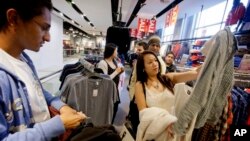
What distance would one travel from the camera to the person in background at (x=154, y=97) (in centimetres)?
135

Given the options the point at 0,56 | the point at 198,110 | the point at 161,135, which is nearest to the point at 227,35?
the point at 198,110

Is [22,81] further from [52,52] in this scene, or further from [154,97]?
[52,52]

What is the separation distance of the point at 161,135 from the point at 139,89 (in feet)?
1.98

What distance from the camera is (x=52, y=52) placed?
11453 mm

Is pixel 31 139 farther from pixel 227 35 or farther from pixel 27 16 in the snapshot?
pixel 227 35

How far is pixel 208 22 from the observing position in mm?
7445

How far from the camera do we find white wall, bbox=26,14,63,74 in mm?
9538

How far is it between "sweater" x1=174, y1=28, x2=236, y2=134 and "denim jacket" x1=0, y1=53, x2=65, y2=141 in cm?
71

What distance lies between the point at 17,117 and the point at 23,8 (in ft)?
1.46

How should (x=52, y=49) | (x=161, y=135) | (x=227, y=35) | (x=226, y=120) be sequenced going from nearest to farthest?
(x=227, y=35), (x=226, y=120), (x=161, y=135), (x=52, y=49)

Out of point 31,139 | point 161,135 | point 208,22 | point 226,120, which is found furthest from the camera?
point 208,22

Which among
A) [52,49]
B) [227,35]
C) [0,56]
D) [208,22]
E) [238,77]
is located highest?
[208,22]

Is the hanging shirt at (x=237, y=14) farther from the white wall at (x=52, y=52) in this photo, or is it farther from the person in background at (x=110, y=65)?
the white wall at (x=52, y=52)

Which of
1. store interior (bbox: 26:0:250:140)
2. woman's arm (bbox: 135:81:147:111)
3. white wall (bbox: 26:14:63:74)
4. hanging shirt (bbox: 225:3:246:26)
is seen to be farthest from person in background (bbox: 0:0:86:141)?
white wall (bbox: 26:14:63:74)
